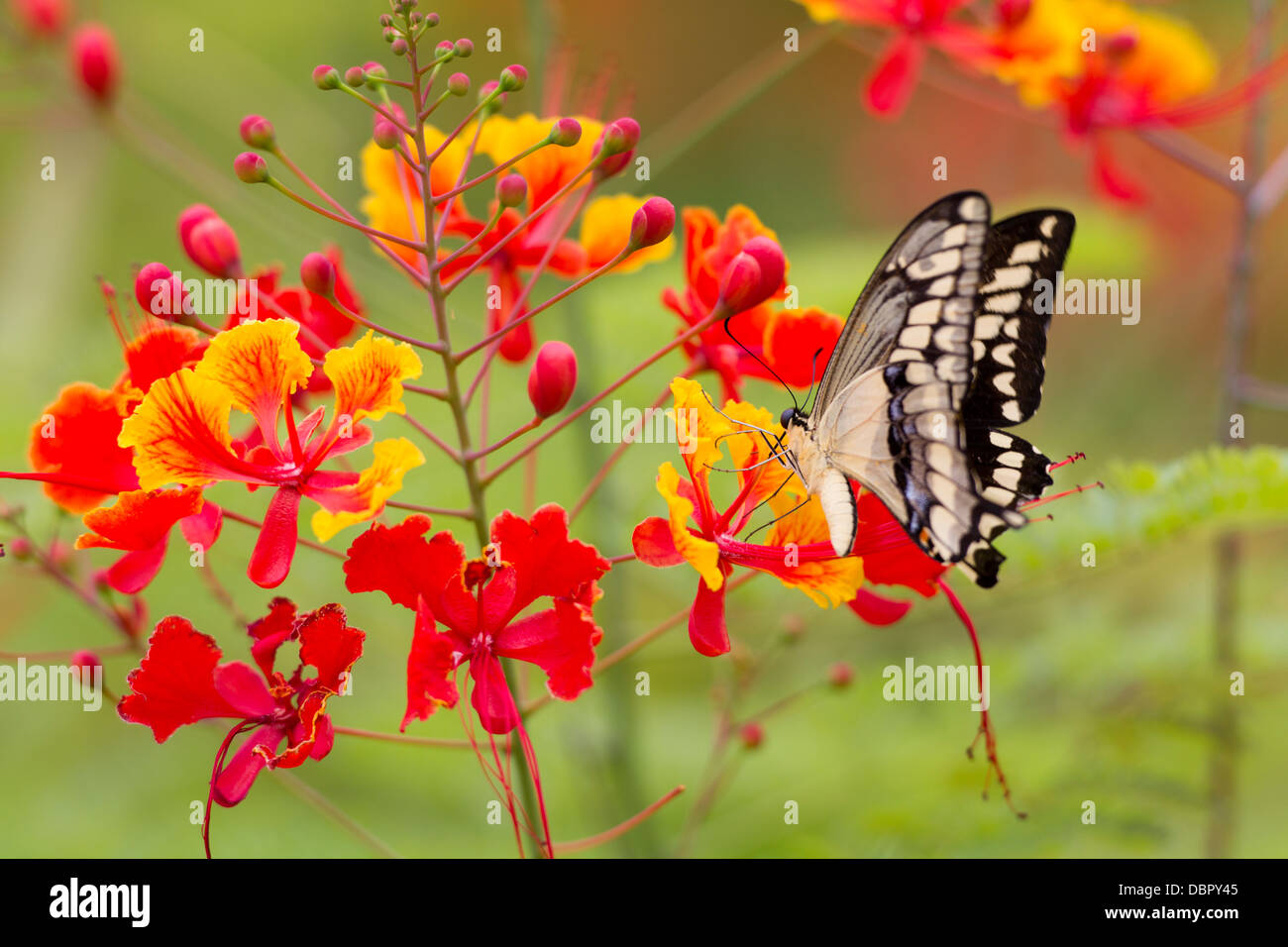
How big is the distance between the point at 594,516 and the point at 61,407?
1073mm

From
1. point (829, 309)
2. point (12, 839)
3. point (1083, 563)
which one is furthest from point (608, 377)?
point (12, 839)

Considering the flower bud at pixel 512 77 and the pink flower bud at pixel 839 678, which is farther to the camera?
the pink flower bud at pixel 839 678

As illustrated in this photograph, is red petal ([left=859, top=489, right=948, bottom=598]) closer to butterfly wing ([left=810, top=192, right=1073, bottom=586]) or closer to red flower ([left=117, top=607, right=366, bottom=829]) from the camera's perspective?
butterfly wing ([left=810, top=192, right=1073, bottom=586])

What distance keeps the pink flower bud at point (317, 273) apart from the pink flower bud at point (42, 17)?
1.76m

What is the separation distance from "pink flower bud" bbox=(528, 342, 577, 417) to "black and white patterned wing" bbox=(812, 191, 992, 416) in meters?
0.31

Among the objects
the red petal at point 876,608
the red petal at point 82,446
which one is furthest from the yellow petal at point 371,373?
the red petal at point 876,608

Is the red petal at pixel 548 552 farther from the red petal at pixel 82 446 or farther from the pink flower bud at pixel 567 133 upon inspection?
the red petal at pixel 82 446

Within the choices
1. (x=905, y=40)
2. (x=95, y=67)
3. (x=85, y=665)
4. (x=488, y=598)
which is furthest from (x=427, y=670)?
(x=905, y=40)

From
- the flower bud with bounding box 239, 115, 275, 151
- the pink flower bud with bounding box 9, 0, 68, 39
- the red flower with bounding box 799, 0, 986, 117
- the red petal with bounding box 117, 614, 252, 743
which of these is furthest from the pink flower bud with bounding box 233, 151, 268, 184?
the pink flower bud with bounding box 9, 0, 68, 39

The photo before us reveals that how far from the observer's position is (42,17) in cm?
241

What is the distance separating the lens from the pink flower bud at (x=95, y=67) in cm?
191

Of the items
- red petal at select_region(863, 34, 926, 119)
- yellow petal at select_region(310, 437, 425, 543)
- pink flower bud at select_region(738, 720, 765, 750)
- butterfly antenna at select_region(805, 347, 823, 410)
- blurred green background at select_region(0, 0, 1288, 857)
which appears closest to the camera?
yellow petal at select_region(310, 437, 425, 543)

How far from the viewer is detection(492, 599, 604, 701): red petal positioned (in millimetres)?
1065

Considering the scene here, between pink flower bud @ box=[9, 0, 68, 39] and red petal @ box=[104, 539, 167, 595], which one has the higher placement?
pink flower bud @ box=[9, 0, 68, 39]
